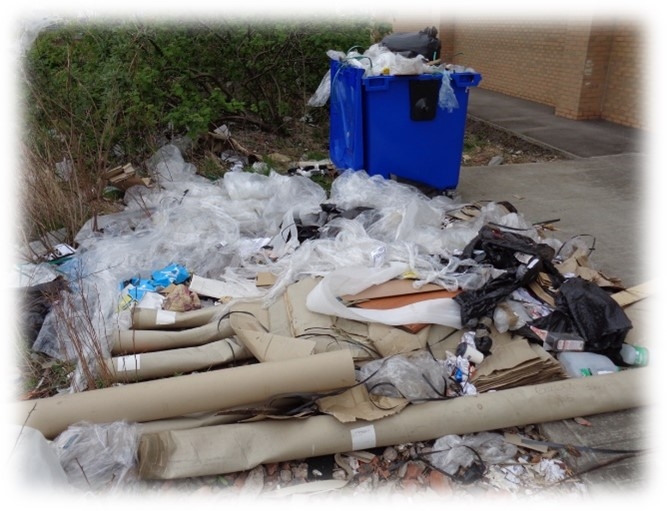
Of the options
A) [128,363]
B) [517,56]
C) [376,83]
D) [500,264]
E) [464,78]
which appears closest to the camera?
[128,363]

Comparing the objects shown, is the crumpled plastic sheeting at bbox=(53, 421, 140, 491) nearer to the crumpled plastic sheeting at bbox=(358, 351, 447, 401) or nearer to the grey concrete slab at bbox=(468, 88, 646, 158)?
the crumpled plastic sheeting at bbox=(358, 351, 447, 401)

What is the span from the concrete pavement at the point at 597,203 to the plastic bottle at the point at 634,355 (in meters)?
0.11

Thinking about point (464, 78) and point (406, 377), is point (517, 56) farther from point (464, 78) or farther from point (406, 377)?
point (406, 377)

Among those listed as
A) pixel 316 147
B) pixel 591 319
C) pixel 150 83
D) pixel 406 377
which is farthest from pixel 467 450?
pixel 316 147

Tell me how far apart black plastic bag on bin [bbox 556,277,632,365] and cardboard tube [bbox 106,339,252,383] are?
1.76 meters

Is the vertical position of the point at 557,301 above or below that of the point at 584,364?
above

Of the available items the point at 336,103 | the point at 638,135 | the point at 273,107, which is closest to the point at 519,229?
the point at 336,103

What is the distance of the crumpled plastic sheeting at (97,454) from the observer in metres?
2.04

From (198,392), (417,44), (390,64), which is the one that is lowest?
(198,392)

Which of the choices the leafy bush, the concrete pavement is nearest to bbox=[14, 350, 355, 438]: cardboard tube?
the concrete pavement

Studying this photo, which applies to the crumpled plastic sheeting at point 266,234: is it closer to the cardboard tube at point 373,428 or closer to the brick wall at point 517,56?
the cardboard tube at point 373,428

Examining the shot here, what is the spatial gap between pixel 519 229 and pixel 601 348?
1.19m

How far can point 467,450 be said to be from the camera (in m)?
2.25

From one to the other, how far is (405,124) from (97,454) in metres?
3.62
